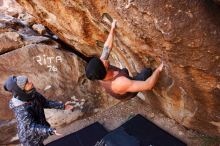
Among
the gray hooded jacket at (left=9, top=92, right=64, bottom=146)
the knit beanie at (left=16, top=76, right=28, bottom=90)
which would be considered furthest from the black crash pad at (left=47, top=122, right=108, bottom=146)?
the knit beanie at (left=16, top=76, right=28, bottom=90)

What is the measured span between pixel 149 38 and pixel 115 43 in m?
1.33

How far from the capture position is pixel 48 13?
6043mm

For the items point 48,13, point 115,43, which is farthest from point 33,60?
point 115,43

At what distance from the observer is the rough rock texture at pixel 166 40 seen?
345 centimetres

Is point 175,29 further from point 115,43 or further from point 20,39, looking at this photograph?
point 20,39

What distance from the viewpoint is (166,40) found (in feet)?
12.1

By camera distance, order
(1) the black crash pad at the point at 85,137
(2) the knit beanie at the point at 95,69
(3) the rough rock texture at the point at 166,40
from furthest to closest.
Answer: (1) the black crash pad at the point at 85,137 → (2) the knit beanie at the point at 95,69 → (3) the rough rock texture at the point at 166,40

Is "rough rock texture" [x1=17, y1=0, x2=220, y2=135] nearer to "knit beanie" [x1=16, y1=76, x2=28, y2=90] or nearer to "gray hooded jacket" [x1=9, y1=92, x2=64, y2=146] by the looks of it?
"knit beanie" [x1=16, y1=76, x2=28, y2=90]

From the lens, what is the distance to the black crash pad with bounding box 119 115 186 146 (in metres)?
5.76

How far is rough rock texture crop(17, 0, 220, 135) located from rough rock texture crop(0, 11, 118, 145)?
1.71 ft

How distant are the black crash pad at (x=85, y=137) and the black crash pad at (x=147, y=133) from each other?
50 cm

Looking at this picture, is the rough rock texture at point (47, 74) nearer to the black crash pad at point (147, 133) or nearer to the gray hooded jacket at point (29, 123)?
the black crash pad at point (147, 133)

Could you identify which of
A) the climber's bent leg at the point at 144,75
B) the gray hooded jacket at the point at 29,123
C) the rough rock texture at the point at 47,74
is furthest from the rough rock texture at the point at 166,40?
the gray hooded jacket at the point at 29,123

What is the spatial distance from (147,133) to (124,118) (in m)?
0.78
